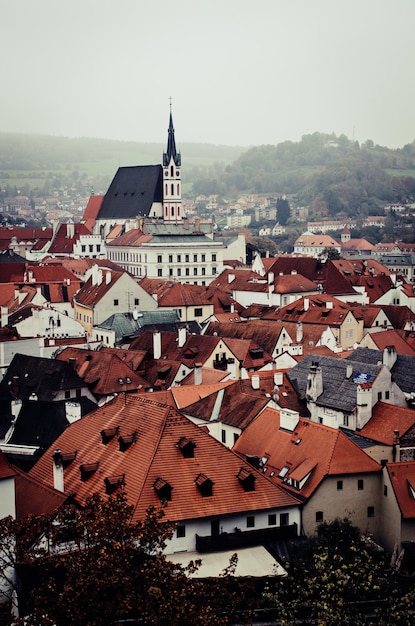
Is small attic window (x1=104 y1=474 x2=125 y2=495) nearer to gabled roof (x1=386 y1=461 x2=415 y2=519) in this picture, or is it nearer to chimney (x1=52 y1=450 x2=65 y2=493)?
chimney (x1=52 y1=450 x2=65 y2=493)

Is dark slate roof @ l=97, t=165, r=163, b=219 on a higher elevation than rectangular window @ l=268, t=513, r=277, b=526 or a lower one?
higher

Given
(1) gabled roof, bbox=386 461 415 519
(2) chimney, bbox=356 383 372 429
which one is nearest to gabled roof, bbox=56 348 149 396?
(2) chimney, bbox=356 383 372 429

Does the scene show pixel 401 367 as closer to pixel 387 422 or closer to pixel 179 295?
pixel 387 422

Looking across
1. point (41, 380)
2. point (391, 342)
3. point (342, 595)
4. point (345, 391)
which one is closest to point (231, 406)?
point (345, 391)

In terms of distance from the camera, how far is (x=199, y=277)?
372ft

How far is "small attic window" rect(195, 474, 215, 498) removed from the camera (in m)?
31.1

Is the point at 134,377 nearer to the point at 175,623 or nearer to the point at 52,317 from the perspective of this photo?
the point at 52,317

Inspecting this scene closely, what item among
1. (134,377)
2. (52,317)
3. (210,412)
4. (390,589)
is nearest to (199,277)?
(52,317)

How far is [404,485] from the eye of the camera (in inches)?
1404

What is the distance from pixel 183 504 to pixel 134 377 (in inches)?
1005

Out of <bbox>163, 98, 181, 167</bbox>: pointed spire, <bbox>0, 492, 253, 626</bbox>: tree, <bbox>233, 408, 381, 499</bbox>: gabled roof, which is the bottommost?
<bbox>233, 408, 381, 499</bbox>: gabled roof

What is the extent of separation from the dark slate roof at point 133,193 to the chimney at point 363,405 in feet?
324

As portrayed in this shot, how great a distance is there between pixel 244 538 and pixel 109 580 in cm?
1058

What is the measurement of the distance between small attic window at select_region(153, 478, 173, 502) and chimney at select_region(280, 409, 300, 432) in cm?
920
